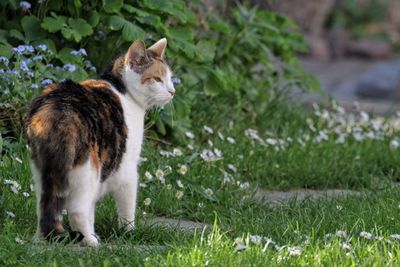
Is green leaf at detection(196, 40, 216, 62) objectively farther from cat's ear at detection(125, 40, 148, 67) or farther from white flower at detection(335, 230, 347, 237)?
white flower at detection(335, 230, 347, 237)

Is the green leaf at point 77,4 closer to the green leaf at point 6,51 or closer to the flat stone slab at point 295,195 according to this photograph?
the green leaf at point 6,51

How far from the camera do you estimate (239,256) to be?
13.0 feet

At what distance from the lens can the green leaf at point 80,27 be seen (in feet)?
20.4

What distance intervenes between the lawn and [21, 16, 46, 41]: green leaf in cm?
85

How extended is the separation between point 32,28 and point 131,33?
0.78 metres

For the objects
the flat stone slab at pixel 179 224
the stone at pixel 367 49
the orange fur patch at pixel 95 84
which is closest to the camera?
the orange fur patch at pixel 95 84

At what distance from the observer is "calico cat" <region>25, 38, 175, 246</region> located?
4.13 m

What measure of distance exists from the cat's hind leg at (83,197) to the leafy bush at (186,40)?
1.80 meters

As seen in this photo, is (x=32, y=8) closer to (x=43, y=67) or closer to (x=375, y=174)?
(x=43, y=67)

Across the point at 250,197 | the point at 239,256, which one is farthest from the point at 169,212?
the point at 239,256

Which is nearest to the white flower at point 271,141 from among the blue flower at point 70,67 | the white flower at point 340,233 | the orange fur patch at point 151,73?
the blue flower at point 70,67

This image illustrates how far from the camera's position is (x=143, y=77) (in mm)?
4730

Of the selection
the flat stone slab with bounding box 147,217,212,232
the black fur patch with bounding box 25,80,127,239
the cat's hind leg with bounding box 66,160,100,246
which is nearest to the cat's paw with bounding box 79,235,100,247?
the cat's hind leg with bounding box 66,160,100,246

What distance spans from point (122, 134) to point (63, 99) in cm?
43
